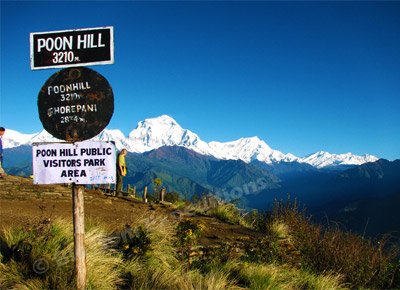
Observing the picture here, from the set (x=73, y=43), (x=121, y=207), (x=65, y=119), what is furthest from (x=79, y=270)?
(x=121, y=207)

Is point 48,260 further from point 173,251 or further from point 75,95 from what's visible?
point 173,251

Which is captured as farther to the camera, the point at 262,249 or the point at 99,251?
the point at 262,249

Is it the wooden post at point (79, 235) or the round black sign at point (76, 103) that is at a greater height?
the round black sign at point (76, 103)

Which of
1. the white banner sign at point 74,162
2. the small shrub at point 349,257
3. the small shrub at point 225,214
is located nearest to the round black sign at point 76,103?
the white banner sign at point 74,162

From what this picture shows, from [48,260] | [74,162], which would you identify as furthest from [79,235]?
[48,260]

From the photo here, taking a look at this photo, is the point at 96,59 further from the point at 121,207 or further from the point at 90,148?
the point at 121,207

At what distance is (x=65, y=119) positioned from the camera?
533cm

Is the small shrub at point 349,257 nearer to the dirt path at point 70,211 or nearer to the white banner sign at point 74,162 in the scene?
the dirt path at point 70,211

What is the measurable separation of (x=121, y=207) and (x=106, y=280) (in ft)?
25.7

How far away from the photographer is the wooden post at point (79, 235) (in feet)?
17.0

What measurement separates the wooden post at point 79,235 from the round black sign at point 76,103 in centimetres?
73

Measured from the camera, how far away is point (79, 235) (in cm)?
520

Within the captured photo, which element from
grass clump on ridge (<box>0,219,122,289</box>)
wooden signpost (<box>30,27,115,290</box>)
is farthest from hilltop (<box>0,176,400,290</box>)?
wooden signpost (<box>30,27,115,290</box>)

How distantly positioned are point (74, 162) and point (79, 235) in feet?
3.06
